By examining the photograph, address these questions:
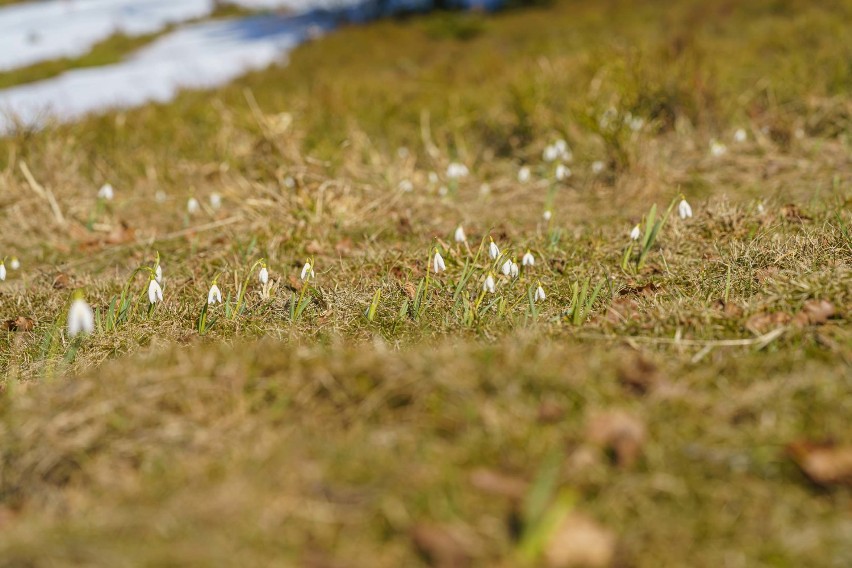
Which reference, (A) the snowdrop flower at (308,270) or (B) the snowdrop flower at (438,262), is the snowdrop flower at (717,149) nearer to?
(B) the snowdrop flower at (438,262)

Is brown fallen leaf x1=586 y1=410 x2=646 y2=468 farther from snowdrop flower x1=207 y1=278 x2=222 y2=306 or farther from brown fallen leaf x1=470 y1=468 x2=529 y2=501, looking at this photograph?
snowdrop flower x1=207 y1=278 x2=222 y2=306

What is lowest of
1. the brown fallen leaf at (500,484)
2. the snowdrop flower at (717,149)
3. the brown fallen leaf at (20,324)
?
the snowdrop flower at (717,149)

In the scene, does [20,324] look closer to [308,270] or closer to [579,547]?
[308,270]

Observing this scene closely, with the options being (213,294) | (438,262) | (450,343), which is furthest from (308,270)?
(450,343)

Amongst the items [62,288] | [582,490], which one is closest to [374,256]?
[62,288]

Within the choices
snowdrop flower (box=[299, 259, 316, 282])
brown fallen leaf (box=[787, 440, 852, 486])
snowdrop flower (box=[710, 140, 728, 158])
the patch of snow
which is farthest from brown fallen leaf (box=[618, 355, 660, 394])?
the patch of snow

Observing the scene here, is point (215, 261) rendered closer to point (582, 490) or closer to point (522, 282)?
point (522, 282)

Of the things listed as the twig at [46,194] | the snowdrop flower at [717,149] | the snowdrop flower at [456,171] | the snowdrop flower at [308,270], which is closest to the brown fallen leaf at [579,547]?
the snowdrop flower at [308,270]
